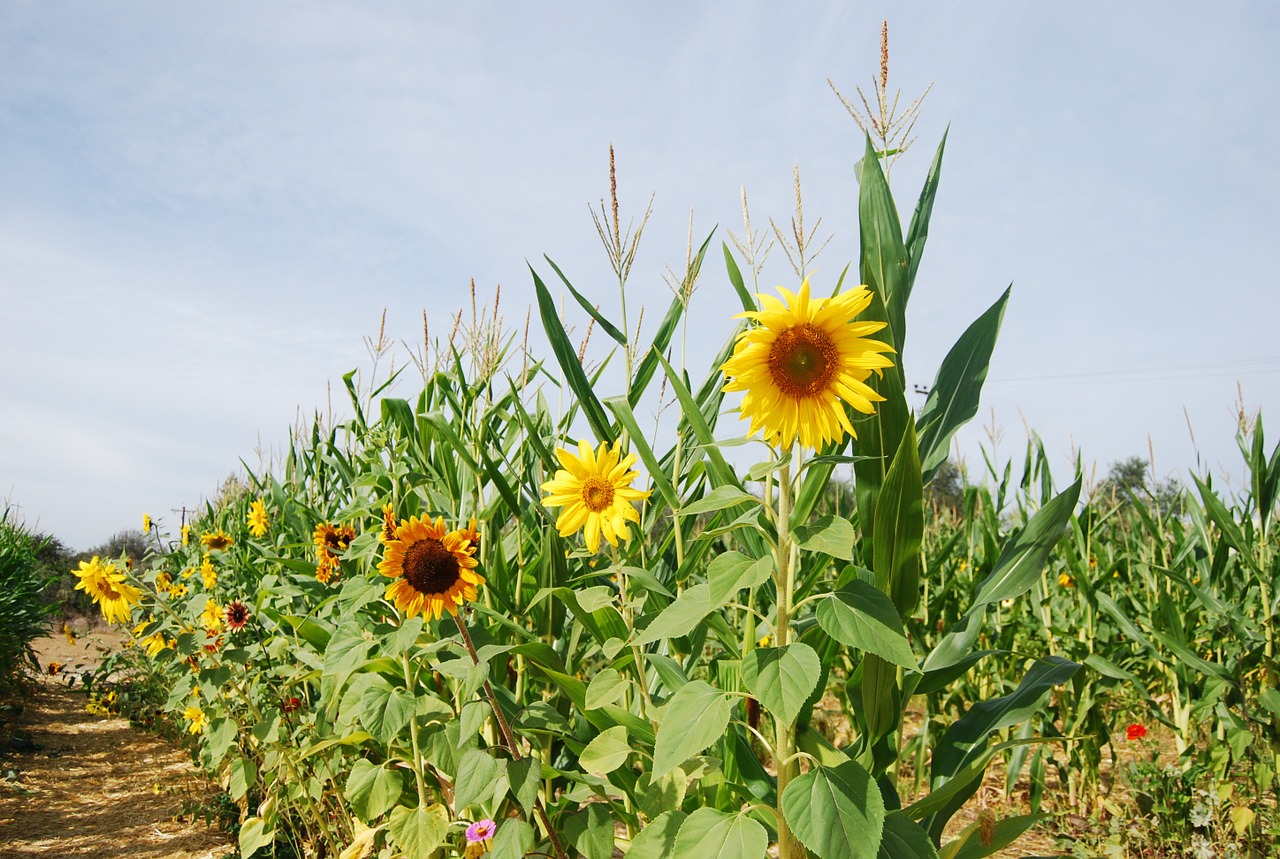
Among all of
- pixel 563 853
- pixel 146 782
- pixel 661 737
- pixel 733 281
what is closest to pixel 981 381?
pixel 733 281

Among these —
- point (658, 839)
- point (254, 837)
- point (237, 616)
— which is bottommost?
point (254, 837)

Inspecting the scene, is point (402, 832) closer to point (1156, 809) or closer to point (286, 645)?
point (286, 645)

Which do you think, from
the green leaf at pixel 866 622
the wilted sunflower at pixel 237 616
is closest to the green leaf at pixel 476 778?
the green leaf at pixel 866 622

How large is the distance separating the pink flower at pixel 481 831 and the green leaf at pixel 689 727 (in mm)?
914

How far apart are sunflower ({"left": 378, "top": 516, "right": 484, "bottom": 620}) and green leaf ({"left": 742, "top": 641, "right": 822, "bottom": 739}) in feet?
2.70

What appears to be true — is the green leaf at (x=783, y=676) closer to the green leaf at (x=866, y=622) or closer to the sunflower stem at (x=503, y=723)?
the green leaf at (x=866, y=622)

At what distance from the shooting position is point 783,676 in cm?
123

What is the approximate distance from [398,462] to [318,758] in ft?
3.34

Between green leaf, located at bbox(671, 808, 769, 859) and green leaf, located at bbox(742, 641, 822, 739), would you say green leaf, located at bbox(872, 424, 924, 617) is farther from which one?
green leaf, located at bbox(671, 808, 769, 859)

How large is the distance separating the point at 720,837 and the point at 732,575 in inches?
15.9

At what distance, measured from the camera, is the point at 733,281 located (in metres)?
1.67

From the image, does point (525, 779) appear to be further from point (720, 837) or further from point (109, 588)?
point (109, 588)

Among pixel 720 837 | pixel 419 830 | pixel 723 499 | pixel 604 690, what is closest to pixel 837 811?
pixel 720 837

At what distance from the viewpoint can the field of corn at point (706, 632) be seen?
1320 mm
